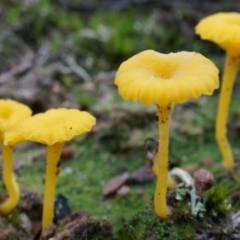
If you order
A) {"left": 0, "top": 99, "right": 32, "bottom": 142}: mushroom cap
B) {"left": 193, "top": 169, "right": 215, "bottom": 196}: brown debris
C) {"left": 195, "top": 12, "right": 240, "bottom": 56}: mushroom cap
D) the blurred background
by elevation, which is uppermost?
{"left": 195, "top": 12, "right": 240, "bottom": 56}: mushroom cap

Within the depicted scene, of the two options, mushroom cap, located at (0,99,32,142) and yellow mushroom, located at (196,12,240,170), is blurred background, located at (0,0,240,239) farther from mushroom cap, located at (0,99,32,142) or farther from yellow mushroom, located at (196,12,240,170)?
mushroom cap, located at (0,99,32,142)

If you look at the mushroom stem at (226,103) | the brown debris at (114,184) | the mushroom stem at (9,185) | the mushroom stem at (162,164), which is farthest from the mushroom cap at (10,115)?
the mushroom stem at (226,103)

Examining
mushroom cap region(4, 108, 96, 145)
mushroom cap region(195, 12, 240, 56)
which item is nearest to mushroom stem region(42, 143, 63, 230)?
mushroom cap region(4, 108, 96, 145)

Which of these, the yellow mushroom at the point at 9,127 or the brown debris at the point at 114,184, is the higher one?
the yellow mushroom at the point at 9,127

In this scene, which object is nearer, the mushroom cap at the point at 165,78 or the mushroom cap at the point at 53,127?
the mushroom cap at the point at 165,78

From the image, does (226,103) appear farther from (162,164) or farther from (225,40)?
(162,164)

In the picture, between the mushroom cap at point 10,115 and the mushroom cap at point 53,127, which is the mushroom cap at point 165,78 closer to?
the mushroom cap at point 53,127
